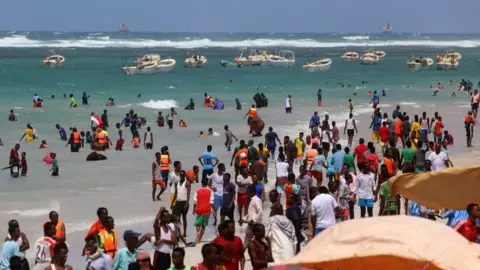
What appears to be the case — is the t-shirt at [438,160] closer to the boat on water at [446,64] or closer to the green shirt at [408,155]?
the green shirt at [408,155]

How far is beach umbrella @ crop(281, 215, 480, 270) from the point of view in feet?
17.7

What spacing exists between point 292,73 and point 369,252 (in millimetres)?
70656

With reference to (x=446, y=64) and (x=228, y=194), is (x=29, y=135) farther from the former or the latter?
(x=446, y=64)

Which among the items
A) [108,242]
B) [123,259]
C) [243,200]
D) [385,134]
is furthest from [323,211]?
[385,134]

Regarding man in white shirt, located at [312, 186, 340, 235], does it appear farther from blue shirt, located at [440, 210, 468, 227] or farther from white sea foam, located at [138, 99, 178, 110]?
white sea foam, located at [138, 99, 178, 110]

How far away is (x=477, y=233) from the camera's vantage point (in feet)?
28.1

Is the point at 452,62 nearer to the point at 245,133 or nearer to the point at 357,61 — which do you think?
the point at 357,61

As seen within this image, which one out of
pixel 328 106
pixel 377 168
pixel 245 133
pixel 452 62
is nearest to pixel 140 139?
pixel 245 133

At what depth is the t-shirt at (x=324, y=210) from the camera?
11180 millimetres

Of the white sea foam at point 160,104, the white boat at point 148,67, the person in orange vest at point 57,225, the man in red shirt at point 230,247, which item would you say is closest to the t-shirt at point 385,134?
the person in orange vest at point 57,225

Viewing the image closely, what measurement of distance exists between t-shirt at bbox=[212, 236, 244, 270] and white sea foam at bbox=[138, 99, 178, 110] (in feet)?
107

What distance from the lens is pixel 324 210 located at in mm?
11203

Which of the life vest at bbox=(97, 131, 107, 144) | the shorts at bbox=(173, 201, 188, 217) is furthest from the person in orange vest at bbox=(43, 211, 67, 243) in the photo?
the life vest at bbox=(97, 131, 107, 144)

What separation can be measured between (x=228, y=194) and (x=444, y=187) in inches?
245
